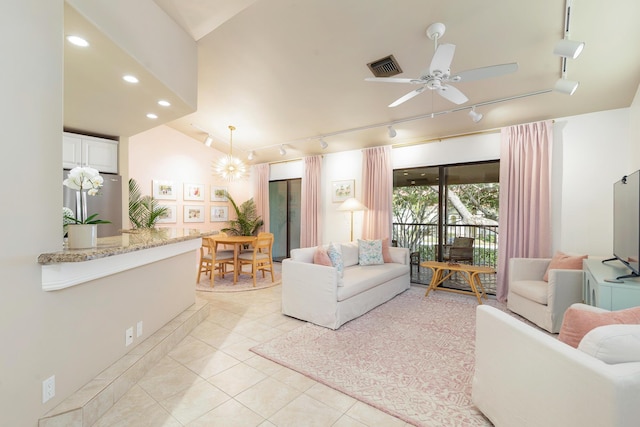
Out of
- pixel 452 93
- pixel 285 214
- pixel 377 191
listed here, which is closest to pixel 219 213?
pixel 285 214

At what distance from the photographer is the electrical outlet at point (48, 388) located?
1.54m

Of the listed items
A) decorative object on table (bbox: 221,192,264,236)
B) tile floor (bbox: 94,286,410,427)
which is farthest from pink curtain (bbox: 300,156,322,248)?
tile floor (bbox: 94,286,410,427)

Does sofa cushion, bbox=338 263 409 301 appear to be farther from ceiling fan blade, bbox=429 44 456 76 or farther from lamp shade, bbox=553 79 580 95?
lamp shade, bbox=553 79 580 95

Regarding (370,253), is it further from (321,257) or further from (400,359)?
(400,359)

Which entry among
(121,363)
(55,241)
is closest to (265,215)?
(121,363)

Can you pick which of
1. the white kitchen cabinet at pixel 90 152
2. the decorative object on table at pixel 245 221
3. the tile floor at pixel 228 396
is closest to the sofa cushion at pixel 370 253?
the tile floor at pixel 228 396

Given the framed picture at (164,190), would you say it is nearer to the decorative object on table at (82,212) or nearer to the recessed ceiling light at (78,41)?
the recessed ceiling light at (78,41)

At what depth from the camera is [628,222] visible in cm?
245

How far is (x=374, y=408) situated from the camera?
6.35ft

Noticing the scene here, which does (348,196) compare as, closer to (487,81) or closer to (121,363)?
(487,81)

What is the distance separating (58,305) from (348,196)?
4996mm

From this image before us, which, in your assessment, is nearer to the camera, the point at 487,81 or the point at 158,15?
the point at 158,15

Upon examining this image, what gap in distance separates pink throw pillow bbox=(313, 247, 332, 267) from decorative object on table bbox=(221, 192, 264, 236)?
Result: 409 centimetres

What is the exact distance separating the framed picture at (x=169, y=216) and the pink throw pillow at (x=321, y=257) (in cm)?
419
